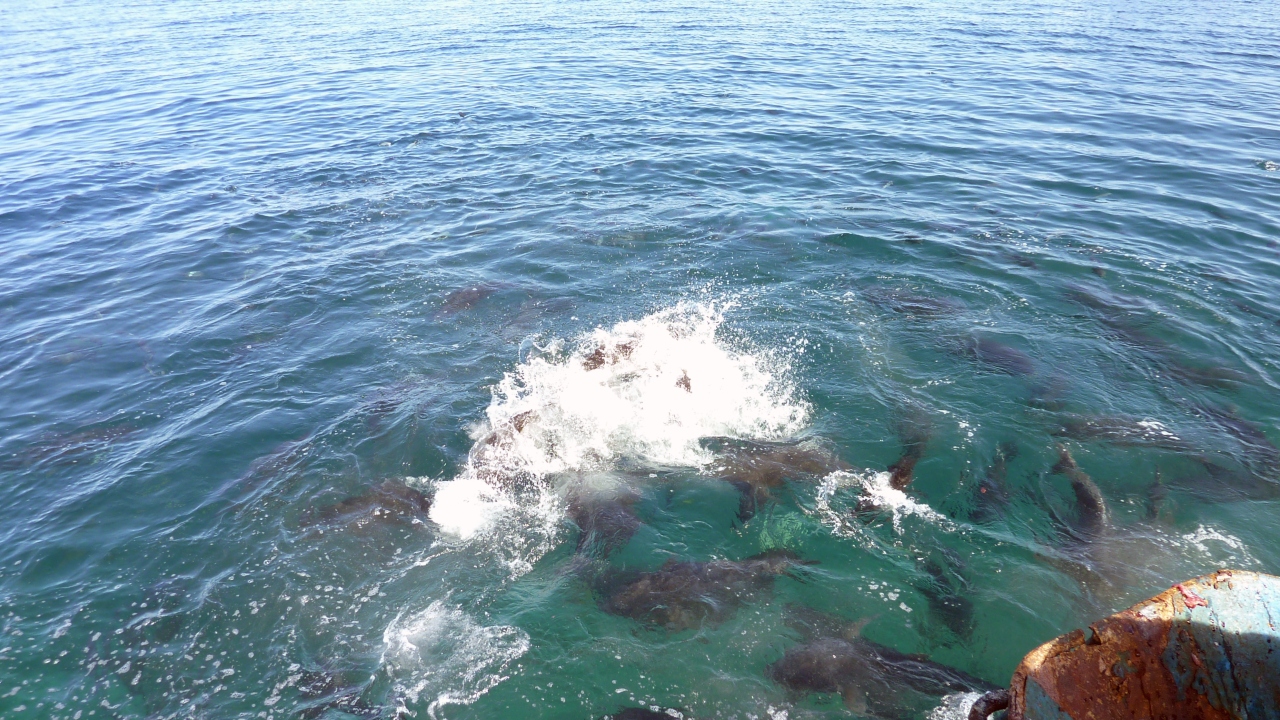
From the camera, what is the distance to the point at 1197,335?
11141 millimetres

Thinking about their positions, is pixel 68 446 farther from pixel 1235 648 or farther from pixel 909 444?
pixel 1235 648

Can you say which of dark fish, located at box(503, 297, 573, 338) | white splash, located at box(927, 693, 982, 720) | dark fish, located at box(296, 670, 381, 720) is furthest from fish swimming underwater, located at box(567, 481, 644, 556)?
dark fish, located at box(503, 297, 573, 338)

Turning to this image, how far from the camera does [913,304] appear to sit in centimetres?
1244

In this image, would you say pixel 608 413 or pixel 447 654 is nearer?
pixel 447 654

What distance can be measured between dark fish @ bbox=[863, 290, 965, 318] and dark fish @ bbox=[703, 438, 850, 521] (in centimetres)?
424

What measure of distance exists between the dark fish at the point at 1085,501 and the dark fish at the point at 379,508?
26.5ft

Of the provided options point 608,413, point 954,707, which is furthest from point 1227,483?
point 608,413

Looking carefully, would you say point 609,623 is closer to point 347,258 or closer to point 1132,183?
point 347,258

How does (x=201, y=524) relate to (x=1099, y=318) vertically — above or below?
below

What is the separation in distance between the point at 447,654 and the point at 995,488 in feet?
22.5

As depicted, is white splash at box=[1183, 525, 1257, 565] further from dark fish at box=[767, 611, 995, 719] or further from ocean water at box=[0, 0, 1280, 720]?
dark fish at box=[767, 611, 995, 719]

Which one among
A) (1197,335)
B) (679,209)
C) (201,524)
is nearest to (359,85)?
(679,209)

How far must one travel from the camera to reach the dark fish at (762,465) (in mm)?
8766

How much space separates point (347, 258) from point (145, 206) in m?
7.91
